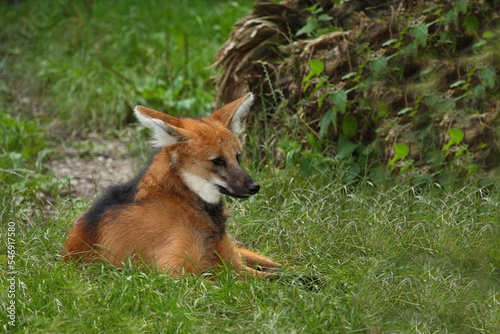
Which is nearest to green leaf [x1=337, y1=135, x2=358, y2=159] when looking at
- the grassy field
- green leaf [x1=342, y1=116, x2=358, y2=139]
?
green leaf [x1=342, y1=116, x2=358, y2=139]

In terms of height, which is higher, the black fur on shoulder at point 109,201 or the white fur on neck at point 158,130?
the white fur on neck at point 158,130

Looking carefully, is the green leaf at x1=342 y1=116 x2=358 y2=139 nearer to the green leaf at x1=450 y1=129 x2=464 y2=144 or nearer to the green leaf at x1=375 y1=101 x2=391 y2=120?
the green leaf at x1=375 y1=101 x2=391 y2=120

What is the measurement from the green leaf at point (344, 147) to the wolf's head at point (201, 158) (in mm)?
1279

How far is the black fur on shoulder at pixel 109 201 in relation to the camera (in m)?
2.96

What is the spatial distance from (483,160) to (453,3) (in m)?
1.11

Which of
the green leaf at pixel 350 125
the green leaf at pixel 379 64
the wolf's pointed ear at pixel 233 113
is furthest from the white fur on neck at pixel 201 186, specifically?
the green leaf at pixel 379 64

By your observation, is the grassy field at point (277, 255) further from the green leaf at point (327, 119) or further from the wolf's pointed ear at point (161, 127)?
the wolf's pointed ear at point (161, 127)

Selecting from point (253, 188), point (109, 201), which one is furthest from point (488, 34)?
point (109, 201)

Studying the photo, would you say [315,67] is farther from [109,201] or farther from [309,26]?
[109,201]

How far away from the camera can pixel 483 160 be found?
409 cm

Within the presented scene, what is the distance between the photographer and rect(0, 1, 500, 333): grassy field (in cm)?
249

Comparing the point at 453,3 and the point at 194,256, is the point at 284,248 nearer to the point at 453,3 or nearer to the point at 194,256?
the point at 194,256

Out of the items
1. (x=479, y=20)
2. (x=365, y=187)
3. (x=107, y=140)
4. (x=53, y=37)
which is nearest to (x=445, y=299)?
(x=365, y=187)

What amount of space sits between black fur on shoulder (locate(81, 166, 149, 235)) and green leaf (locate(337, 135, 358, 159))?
167 cm
